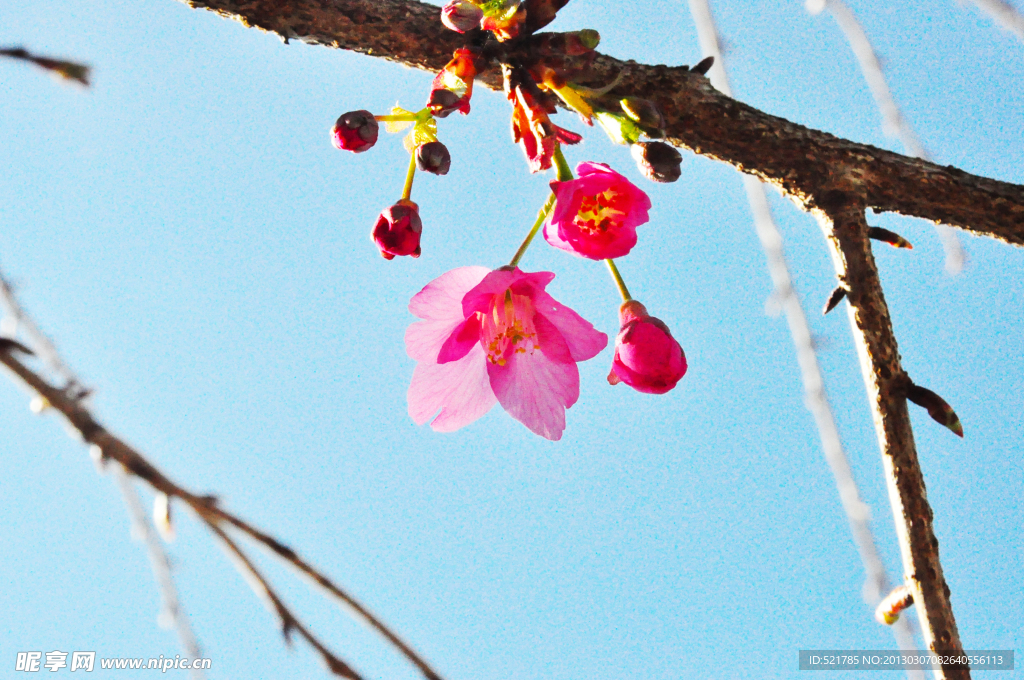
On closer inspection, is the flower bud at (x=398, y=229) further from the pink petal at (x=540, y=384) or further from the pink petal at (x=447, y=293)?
the pink petal at (x=540, y=384)

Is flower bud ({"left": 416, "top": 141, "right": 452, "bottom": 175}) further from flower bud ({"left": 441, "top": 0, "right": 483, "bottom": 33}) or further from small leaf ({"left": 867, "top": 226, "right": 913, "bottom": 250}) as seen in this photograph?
small leaf ({"left": 867, "top": 226, "right": 913, "bottom": 250})

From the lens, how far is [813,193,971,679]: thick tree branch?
887 mm

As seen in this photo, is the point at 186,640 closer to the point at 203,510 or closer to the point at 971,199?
the point at 203,510

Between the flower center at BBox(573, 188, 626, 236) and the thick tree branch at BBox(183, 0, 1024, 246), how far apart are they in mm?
163

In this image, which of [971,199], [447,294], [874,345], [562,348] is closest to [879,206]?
[971,199]

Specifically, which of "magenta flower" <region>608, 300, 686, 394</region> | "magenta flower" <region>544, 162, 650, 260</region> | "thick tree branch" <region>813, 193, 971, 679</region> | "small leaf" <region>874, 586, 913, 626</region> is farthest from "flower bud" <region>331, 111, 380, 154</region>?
"small leaf" <region>874, 586, 913, 626</region>

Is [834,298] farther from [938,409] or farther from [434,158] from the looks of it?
[434,158]

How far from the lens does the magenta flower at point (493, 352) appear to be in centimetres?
93

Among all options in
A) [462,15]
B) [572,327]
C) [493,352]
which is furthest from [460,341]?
[462,15]

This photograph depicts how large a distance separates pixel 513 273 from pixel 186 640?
1.69ft

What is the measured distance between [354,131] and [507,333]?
0.31 metres

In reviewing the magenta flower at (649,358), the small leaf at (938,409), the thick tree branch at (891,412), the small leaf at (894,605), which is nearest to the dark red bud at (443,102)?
the magenta flower at (649,358)

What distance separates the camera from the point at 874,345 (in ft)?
3.25

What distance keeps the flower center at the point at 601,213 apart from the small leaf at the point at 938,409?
0.42 m
